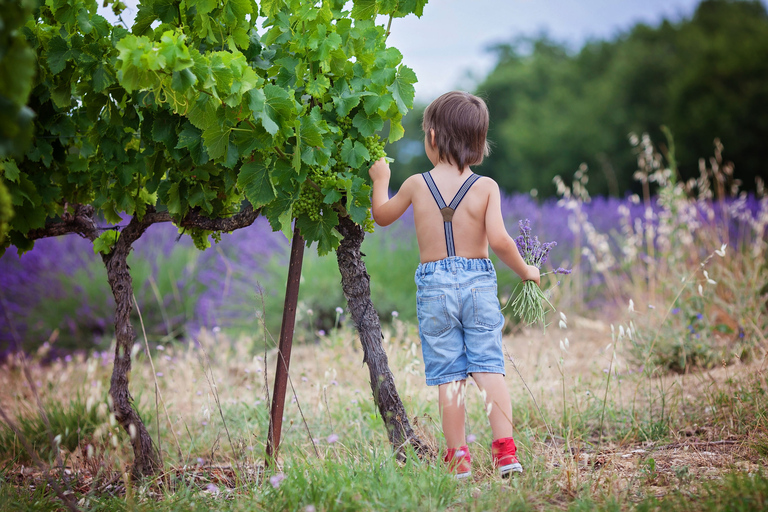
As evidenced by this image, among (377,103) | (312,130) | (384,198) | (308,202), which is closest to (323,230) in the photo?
(308,202)

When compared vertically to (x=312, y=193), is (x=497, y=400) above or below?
below

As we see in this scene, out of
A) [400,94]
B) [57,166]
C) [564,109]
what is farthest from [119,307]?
[564,109]

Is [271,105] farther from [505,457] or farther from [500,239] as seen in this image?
[505,457]

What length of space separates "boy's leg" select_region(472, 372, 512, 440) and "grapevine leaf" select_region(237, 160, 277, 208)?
96cm

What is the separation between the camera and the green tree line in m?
12.6

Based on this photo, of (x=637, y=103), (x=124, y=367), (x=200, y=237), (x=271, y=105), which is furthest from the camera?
(x=637, y=103)

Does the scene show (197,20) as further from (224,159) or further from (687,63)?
(687,63)

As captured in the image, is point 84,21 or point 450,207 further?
point 450,207

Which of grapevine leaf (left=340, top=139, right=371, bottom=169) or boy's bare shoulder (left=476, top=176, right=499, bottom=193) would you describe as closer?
grapevine leaf (left=340, top=139, right=371, bottom=169)

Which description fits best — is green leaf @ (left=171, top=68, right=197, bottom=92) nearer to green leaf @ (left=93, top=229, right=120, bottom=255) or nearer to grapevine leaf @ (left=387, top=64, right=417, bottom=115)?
grapevine leaf @ (left=387, top=64, right=417, bottom=115)

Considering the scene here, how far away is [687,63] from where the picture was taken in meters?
15.0

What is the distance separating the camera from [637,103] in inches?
637

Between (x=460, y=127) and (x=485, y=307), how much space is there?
66 cm

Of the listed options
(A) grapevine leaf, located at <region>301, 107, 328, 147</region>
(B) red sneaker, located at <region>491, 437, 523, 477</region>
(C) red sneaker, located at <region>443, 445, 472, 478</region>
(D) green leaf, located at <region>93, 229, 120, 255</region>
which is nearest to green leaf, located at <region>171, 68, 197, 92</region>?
(A) grapevine leaf, located at <region>301, 107, 328, 147</region>
